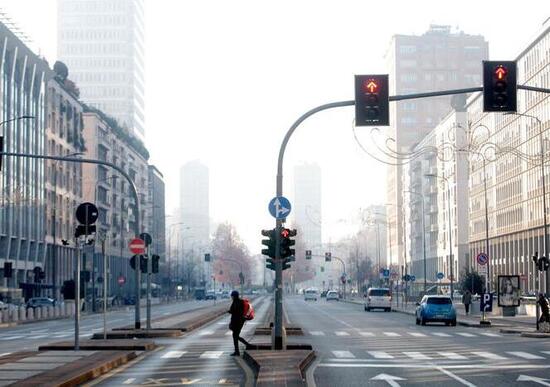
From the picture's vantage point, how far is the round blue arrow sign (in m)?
28.3

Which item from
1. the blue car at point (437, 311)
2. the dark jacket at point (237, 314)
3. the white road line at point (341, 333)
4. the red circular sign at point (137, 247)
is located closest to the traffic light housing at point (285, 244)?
the dark jacket at point (237, 314)

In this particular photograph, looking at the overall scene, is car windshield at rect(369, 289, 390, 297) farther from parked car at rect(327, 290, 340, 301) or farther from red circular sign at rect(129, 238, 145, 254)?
parked car at rect(327, 290, 340, 301)

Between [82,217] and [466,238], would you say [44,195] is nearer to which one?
[466,238]

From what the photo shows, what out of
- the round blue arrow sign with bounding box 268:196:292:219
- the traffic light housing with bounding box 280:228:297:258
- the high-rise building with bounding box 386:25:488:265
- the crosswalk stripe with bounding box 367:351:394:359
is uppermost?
the high-rise building with bounding box 386:25:488:265

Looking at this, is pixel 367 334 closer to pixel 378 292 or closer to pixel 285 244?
pixel 285 244

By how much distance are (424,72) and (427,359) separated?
15452 centimetres

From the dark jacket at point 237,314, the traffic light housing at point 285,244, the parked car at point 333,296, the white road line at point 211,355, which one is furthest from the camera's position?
the parked car at point 333,296

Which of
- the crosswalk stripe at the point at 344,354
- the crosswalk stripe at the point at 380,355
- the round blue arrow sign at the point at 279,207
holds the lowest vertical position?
the crosswalk stripe at the point at 380,355

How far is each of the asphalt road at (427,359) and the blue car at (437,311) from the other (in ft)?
30.4

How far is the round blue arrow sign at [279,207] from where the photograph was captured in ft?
93.0

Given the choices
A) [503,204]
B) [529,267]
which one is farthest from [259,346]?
[503,204]

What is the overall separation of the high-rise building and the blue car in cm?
12282

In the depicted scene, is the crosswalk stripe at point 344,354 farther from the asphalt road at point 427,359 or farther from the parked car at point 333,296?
the parked car at point 333,296

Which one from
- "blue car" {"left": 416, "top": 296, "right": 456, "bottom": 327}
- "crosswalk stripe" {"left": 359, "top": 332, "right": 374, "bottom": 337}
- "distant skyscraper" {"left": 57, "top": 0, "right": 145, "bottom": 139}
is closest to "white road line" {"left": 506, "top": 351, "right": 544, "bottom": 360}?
"crosswalk stripe" {"left": 359, "top": 332, "right": 374, "bottom": 337}
